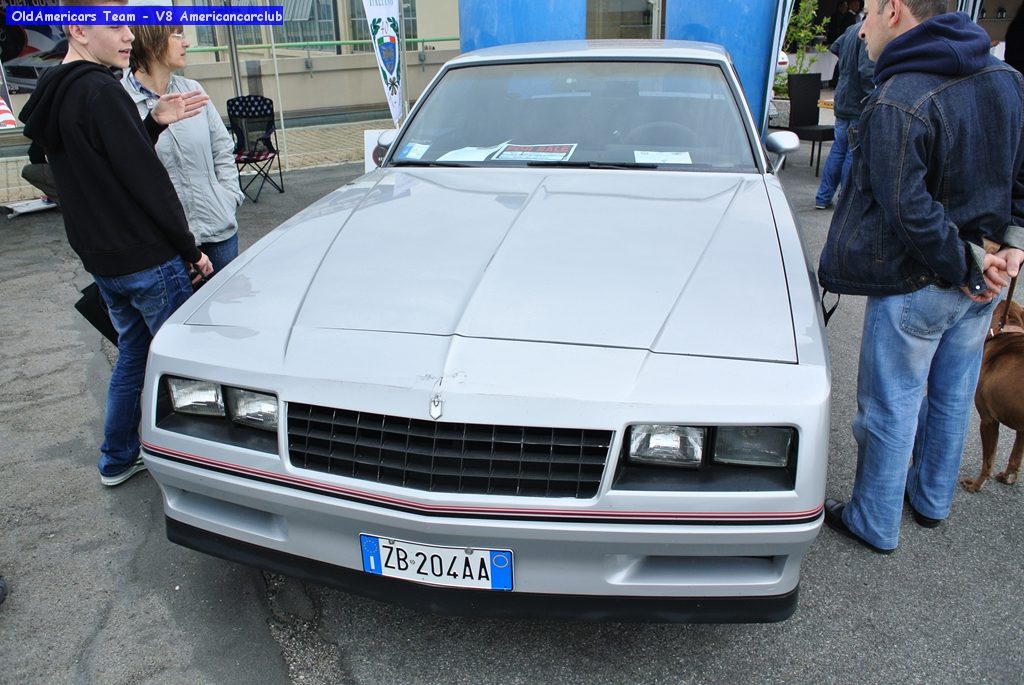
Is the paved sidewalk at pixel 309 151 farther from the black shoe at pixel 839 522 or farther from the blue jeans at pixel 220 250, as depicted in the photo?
the black shoe at pixel 839 522

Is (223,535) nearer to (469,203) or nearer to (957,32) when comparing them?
(469,203)

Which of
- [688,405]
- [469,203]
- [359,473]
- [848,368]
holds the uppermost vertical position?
[469,203]

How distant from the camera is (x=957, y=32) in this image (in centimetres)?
232

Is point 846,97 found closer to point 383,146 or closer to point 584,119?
point 584,119

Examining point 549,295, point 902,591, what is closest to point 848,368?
point 902,591

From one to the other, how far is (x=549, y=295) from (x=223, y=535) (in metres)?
1.12

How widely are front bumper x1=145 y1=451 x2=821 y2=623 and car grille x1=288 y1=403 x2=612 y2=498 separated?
0.08 meters

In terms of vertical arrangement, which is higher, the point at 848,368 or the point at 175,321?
the point at 175,321

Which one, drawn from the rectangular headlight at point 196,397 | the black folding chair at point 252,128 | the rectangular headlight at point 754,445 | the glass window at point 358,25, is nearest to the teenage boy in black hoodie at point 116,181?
the rectangular headlight at point 196,397

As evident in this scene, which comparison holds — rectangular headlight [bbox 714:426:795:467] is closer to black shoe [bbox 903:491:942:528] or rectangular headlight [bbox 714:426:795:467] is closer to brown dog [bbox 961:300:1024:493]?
black shoe [bbox 903:491:942:528]

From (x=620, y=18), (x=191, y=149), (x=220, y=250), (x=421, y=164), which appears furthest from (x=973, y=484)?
(x=620, y=18)

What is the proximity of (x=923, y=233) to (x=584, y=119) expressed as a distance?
1.58 metres

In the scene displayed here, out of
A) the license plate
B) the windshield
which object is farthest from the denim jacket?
the license plate

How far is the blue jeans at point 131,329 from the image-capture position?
2922 millimetres
